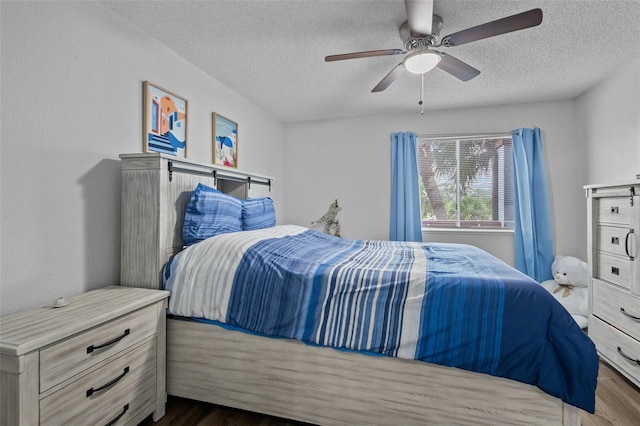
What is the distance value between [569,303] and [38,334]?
13.5 feet

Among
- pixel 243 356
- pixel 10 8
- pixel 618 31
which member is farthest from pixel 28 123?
pixel 618 31

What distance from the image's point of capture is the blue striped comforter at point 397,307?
1.31 metres

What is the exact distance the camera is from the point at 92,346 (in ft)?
A: 4.27

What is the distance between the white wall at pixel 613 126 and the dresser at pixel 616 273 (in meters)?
0.60

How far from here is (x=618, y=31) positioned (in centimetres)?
213

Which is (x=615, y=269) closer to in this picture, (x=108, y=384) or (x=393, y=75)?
(x=393, y=75)

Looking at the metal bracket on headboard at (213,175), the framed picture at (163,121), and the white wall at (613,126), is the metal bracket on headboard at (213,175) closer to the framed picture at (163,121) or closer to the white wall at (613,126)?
the framed picture at (163,121)

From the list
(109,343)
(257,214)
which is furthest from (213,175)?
(109,343)

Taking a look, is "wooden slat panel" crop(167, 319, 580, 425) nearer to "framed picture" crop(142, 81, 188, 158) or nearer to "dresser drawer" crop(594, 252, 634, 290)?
"framed picture" crop(142, 81, 188, 158)

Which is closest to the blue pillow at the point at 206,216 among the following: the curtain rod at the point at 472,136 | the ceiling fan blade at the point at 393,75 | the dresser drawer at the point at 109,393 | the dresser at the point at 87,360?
the dresser at the point at 87,360

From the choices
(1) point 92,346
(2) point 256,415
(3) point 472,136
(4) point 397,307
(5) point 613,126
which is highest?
(3) point 472,136

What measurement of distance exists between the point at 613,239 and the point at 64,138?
366cm

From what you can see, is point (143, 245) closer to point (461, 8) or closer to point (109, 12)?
point (109, 12)

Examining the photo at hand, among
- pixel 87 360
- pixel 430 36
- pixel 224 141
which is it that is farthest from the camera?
pixel 224 141
